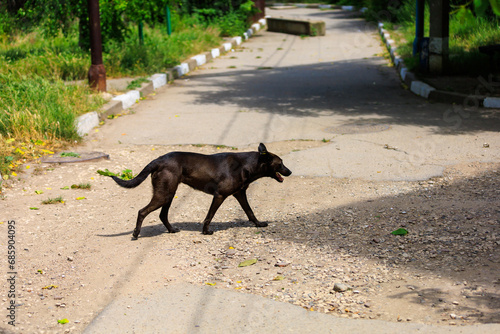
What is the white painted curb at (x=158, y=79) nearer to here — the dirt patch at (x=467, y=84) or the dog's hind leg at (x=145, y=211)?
the dirt patch at (x=467, y=84)

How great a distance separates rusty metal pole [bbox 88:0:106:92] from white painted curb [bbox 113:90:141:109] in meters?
0.39

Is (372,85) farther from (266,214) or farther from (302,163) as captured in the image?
(266,214)

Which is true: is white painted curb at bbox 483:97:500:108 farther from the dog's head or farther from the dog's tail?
the dog's tail

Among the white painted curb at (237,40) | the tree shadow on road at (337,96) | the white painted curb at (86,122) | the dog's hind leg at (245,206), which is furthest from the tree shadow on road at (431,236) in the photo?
the white painted curb at (237,40)

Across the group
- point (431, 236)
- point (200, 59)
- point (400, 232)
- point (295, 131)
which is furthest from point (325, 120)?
point (200, 59)

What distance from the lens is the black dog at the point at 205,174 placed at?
486 centimetres

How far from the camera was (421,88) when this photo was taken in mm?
10875

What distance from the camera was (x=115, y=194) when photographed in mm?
6266

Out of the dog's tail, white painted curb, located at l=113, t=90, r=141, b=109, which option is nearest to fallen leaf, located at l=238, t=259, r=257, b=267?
the dog's tail

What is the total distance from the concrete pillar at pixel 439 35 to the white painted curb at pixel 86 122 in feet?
21.6

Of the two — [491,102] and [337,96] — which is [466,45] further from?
[491,102]

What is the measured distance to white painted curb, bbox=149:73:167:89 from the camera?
12098 millimetres

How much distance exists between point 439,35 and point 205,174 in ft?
26.4

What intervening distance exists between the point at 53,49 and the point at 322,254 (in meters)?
10.4
